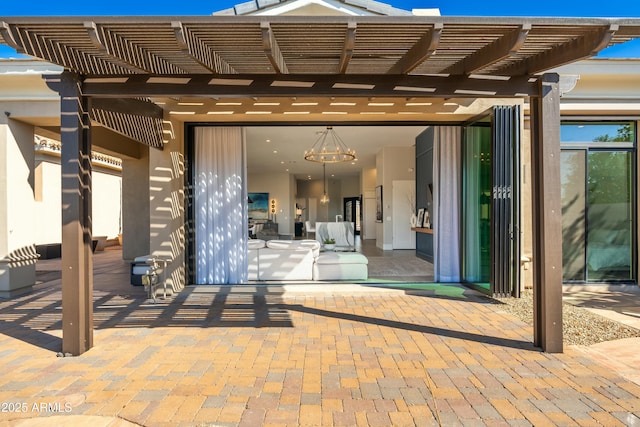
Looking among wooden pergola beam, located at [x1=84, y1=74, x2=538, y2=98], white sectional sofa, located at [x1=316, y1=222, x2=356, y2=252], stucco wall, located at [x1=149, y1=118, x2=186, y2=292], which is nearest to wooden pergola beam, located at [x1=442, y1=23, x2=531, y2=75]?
wooden pergola beam, located at [x1=84, y1=74, x2=538, y2=98]

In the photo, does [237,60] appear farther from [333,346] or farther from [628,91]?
[628,91]

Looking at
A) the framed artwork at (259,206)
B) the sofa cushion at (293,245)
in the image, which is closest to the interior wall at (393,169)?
the sofa cushion at (293,245)

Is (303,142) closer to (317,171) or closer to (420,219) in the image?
(420,219)

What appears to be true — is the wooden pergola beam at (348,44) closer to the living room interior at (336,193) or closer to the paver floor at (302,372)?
the paver floor at (302,372)

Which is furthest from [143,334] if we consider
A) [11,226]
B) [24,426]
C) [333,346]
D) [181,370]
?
[11,226]

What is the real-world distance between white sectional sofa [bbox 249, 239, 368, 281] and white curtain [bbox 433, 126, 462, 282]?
1233mm

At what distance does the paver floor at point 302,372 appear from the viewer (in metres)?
2.21

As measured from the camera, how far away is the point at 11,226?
209 inches

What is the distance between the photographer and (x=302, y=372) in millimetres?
2795

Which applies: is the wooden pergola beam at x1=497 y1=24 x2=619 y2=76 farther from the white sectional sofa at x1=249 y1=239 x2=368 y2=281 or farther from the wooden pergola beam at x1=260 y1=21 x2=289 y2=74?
the white sectional sofa at x1=249 y1=239 x2=368 y2=281

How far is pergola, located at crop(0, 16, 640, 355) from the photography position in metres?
2.64

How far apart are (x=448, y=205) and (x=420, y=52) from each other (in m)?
3.70

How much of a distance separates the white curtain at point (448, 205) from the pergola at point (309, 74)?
8.83 feet

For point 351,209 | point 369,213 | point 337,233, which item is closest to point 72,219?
point 337,233
